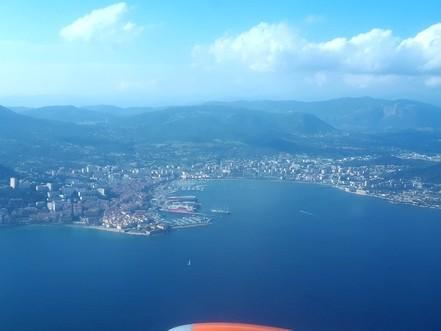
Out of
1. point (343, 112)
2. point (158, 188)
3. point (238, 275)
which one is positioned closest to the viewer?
point (238, 275)

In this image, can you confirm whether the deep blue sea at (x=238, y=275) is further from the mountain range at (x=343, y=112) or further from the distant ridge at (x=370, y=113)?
the distant ridge at (x=370, y=113)

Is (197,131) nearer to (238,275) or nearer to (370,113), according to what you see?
(370,113)

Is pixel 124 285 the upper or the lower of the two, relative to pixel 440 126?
lower

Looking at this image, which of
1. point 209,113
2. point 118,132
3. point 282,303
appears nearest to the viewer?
point 282,303

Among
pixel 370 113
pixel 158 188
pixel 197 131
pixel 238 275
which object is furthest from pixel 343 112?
pixel 238 275

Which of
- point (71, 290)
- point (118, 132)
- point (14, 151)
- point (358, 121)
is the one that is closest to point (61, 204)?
point (71, 290)

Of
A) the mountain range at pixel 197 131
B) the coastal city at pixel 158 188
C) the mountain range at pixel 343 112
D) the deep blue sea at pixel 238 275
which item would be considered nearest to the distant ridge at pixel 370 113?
the mountain range at pixel 343 112

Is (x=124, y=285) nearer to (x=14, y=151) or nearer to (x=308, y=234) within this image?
(x=308, y=234)
